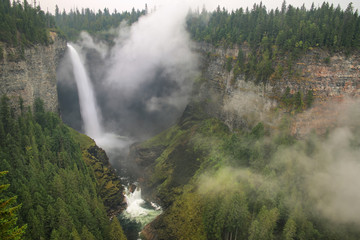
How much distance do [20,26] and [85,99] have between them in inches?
1566

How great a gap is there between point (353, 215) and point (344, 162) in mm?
13488

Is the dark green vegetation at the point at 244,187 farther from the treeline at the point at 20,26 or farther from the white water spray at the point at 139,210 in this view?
the treeline at the point at 20,26

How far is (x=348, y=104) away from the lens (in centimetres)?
6519

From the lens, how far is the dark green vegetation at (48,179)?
46594 mm

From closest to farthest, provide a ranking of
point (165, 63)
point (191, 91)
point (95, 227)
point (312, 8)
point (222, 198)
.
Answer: point (95, 227) < point (222, 198) < point (312, 8) < point (191, 91) < point (165, 63)

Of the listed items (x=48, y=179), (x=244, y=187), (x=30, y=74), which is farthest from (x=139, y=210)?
(x=30, y=74)

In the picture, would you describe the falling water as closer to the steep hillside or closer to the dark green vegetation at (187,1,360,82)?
the steep hillside

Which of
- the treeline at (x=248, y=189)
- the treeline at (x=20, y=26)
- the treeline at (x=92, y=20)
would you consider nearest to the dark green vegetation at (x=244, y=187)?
the treeline at (x=248, y=189)

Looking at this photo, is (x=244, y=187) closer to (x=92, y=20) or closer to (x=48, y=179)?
(x=48, y=179)

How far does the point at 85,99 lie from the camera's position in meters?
108

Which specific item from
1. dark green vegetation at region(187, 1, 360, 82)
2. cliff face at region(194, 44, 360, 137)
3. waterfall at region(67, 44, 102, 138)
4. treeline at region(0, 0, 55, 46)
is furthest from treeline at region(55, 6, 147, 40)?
cliff face at region(194, 44, 360, 137)

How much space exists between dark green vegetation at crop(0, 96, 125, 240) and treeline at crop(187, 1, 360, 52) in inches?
2028

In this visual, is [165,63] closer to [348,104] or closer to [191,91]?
[191,91]

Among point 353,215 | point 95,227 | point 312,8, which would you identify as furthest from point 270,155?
point 312,8
